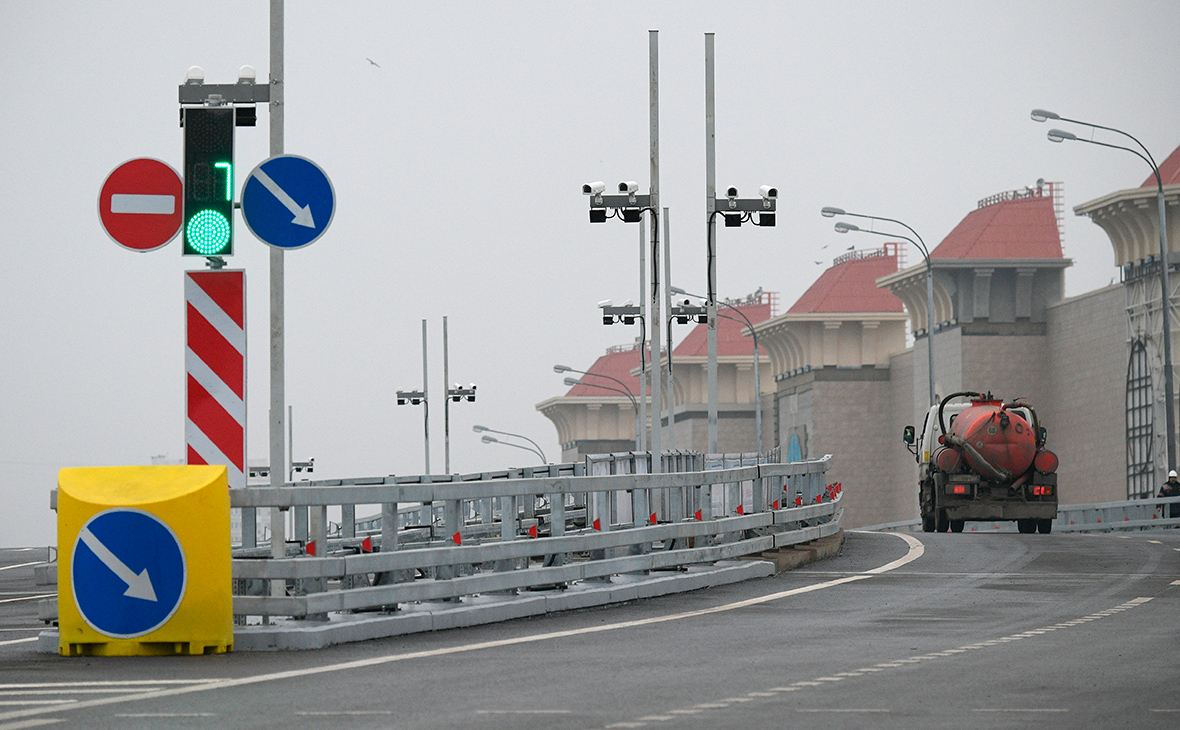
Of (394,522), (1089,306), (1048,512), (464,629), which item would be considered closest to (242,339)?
(394,522)

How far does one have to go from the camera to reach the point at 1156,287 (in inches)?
2479

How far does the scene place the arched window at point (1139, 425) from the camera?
65438mm

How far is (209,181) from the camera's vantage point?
12.8 meters

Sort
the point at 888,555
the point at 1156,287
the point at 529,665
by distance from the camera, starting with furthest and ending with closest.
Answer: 1. the point at 1156,287
2. the point at 888,555
3. the point at 529,665

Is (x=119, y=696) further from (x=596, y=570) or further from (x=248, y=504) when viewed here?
(x=596, y=570)

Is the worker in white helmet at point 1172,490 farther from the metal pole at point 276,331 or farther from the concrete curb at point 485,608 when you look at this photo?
the metal pole at point 276,331

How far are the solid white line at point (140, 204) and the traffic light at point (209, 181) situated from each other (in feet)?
0.66

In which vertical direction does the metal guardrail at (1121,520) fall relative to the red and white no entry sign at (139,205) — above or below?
below

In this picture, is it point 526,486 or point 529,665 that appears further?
point 526,486

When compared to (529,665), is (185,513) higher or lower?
higher

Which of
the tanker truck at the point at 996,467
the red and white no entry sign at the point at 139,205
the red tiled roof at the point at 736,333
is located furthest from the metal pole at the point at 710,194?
the red tiled roof at the point at 736,333

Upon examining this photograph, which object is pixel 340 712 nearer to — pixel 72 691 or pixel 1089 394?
pixel 72 691

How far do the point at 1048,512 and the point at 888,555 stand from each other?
1336 centimetres

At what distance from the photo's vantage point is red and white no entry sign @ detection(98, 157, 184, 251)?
1241 cm
